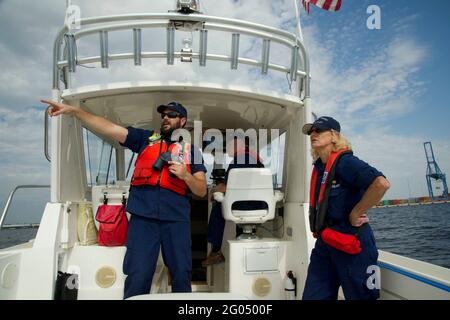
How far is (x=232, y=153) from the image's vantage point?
366 cm

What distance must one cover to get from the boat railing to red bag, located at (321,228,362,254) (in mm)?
1615

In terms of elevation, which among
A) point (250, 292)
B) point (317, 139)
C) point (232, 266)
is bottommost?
point (250, 292)

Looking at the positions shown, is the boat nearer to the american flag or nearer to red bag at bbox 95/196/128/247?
red bag at bbox 95/196/128/247

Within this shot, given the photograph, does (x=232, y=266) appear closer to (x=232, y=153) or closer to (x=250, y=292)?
(x=250, y=292)

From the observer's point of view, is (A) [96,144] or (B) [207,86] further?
(A) [96,144]

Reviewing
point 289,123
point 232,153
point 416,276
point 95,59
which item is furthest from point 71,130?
point 416,276

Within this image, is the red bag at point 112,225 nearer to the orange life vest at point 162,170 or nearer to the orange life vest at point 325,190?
the orange life vest at point 162,170

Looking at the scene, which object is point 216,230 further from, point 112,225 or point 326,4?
point 326,4

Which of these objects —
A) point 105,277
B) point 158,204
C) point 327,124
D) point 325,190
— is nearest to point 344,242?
point 325,190

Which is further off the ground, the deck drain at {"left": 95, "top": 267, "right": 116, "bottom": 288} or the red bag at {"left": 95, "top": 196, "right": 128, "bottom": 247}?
the red bag at {"left": 95, "top": 196, "right": 128, "bottom": 247}

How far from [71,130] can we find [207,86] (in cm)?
148

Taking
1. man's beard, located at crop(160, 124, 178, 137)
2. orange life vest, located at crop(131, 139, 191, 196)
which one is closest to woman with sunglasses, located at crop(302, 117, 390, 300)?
orange life vest, located at crop(131, 139, 191, 196)

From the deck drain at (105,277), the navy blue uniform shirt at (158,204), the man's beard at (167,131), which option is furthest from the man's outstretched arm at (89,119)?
the deck drain at (105,277)

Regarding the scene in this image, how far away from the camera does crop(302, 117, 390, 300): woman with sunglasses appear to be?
1.96 meters
